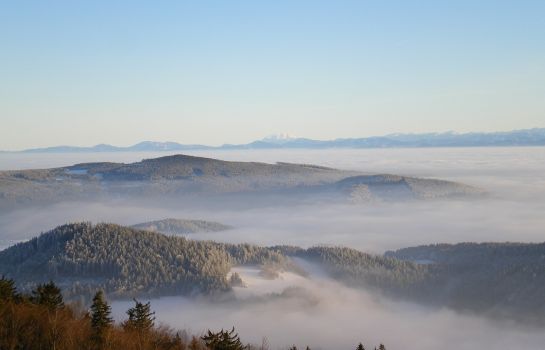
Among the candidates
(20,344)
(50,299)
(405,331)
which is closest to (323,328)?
(405,331)

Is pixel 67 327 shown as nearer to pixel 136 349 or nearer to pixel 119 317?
pixel 136 349

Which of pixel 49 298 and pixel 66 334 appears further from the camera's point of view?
pixel 49 298

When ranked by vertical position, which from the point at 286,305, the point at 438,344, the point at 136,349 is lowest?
the point at 438,344

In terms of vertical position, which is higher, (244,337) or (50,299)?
(50,299)

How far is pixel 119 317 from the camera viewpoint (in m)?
161

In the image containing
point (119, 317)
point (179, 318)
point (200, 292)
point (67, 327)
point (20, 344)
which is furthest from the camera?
point (200, 292)

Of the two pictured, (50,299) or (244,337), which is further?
(244,337)

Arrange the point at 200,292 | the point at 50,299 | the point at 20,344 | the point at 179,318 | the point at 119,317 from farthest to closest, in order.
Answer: the point at 200,292
the point at 179,318
the point at 119,317
the point at 50,299
the point at 20,344

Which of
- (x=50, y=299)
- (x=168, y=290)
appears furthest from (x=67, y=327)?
(x=168, y=290)

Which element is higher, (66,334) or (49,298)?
(66,334)

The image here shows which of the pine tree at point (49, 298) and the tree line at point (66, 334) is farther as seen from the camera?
the pine tree at point (49, 298)

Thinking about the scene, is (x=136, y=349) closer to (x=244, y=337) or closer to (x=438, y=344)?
(x=244, y=337)

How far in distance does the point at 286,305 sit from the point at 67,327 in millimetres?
150921

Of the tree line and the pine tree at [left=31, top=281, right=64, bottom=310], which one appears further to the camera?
the pine tree at [left=31, top=281, right=64, bottom=310]
